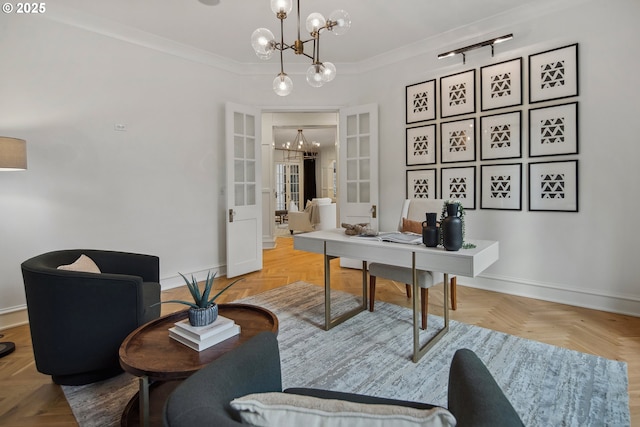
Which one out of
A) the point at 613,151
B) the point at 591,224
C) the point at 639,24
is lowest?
the point at 591,224

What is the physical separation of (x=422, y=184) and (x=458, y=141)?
26.1 inches

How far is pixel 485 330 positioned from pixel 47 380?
3115 millimetres

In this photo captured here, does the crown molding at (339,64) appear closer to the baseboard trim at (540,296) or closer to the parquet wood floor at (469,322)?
the baseboard trim at (540,296)

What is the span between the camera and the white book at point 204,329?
149 cm

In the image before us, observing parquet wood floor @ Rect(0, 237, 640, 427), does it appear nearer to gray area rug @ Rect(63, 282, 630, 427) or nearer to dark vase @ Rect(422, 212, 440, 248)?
gray area rug @ Rect(63, 282, 630, 427)

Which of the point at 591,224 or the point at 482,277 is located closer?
the point at 591,224

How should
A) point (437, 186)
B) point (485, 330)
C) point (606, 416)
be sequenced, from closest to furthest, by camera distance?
point (606, 416) → point (485, 330) → point (437, 186)

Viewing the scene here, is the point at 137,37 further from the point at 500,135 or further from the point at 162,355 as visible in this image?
the point at 500,135

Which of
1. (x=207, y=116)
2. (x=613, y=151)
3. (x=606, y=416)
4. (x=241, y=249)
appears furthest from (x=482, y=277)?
(x=207, y=116)

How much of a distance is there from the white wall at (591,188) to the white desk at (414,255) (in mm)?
1404

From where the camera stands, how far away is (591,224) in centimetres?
303

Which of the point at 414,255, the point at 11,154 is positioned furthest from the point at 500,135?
the point at 11,154

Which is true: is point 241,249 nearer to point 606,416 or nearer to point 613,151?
point 606,416

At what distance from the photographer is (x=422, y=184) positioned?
417cm
